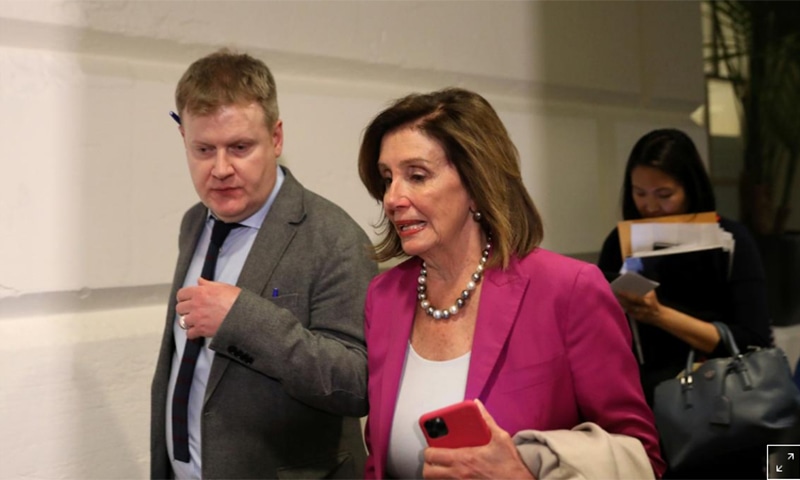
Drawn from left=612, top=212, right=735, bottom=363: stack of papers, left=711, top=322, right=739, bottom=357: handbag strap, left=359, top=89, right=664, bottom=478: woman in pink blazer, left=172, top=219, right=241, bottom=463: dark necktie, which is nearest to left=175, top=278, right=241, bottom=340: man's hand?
left=172, top=219, right=241, bottom=463: dark necktie

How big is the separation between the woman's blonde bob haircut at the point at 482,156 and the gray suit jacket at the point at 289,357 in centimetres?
27

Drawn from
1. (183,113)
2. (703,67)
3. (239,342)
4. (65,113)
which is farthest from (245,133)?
(703,67)

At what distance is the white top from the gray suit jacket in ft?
0.47

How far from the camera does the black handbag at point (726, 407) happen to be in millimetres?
1955

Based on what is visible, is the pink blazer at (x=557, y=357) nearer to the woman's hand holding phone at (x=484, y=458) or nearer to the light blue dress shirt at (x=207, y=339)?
the woman's hand holding phone at (x=484, y=458)

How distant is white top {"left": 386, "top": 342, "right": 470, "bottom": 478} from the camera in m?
1.45

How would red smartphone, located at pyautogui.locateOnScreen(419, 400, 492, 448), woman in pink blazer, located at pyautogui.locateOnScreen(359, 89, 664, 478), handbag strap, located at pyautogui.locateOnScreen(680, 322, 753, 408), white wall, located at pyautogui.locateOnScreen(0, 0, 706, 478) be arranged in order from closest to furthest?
red smartphone, located at pyautogui.locateOnScreen(419, 400, 492, 448) < woman in pink blazer, located at pyautogui.locateOnScreen(359, 89, 664, 478) < white wall, located at pyautogui.locateOnScreen(0, 0, 706, 478) < handbag strap, located at pyautogui.locateOnScreen(680, 322, 753, 408)

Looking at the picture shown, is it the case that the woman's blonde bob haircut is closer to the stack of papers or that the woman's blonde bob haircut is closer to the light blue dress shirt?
the light blue dress shirt

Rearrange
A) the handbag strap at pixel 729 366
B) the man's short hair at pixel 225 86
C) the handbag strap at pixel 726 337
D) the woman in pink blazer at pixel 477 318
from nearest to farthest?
the woman in pink blazer at pixel 477 318 → the man's short hair at pixel 225 86 → the handbag strap at pixel 729 366 → the handbag strap at pixel 726 337

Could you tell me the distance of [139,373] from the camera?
2.01m

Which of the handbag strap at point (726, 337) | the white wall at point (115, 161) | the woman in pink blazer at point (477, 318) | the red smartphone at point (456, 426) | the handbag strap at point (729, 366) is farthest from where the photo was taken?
the handbag strap at point (726, 337)

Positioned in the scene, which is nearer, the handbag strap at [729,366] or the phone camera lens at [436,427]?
the phone camera lens at [436,427]

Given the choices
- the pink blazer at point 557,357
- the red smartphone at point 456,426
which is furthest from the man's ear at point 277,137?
the red smartphone at point 456,426

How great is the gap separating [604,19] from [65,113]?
Result: 1.93m
